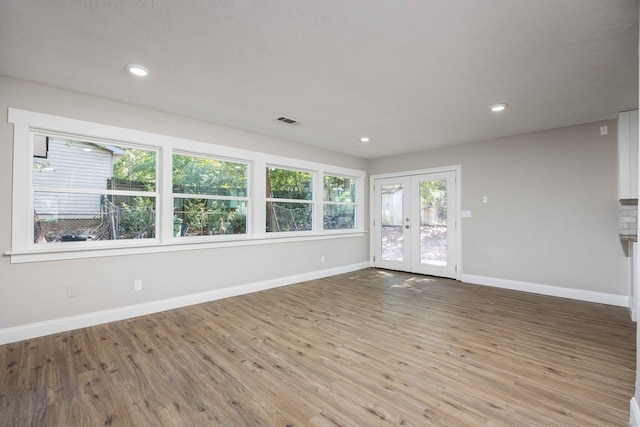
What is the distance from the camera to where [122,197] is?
3.55 meters

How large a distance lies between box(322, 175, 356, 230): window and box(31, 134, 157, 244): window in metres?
3.18

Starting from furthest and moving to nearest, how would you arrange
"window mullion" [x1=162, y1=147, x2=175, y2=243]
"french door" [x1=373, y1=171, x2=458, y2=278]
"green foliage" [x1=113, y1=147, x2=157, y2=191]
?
"french door" [x1=373, y1=171, x2=458, y2=278], "window mullion" [x1=162, y1=147, x2=175, y2=243], "green foliage" [x1=113, y1=147, x2=157, y2=191]

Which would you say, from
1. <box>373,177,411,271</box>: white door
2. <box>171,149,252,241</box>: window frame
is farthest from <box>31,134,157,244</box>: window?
<box>373,177,411,271</box>: white door

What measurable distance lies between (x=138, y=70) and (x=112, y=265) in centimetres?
215

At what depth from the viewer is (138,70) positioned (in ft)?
8.79

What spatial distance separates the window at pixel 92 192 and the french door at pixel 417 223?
4551 millimetres

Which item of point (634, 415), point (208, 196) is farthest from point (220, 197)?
point (634, 415)

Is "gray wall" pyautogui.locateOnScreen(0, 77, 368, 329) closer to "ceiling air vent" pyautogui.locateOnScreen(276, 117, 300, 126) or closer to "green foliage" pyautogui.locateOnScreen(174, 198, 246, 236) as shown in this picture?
"green foliage" pyautogui.locateOnScreen(174, 198, 246, 236)

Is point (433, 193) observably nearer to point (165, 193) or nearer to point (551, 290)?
point (551, 290)

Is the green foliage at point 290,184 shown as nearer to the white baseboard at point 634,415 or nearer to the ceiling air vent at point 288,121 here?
the ceiling air vent at point 288,121

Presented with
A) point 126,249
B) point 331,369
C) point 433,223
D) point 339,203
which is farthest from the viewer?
point 339,203

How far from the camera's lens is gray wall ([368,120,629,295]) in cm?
407

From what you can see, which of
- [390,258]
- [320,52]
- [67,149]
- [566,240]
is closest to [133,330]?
[67,149]

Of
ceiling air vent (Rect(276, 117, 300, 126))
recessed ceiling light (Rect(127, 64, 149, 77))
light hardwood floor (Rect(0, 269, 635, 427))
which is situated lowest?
light hardwood floor (Rect(0, 269, 635, 427))
